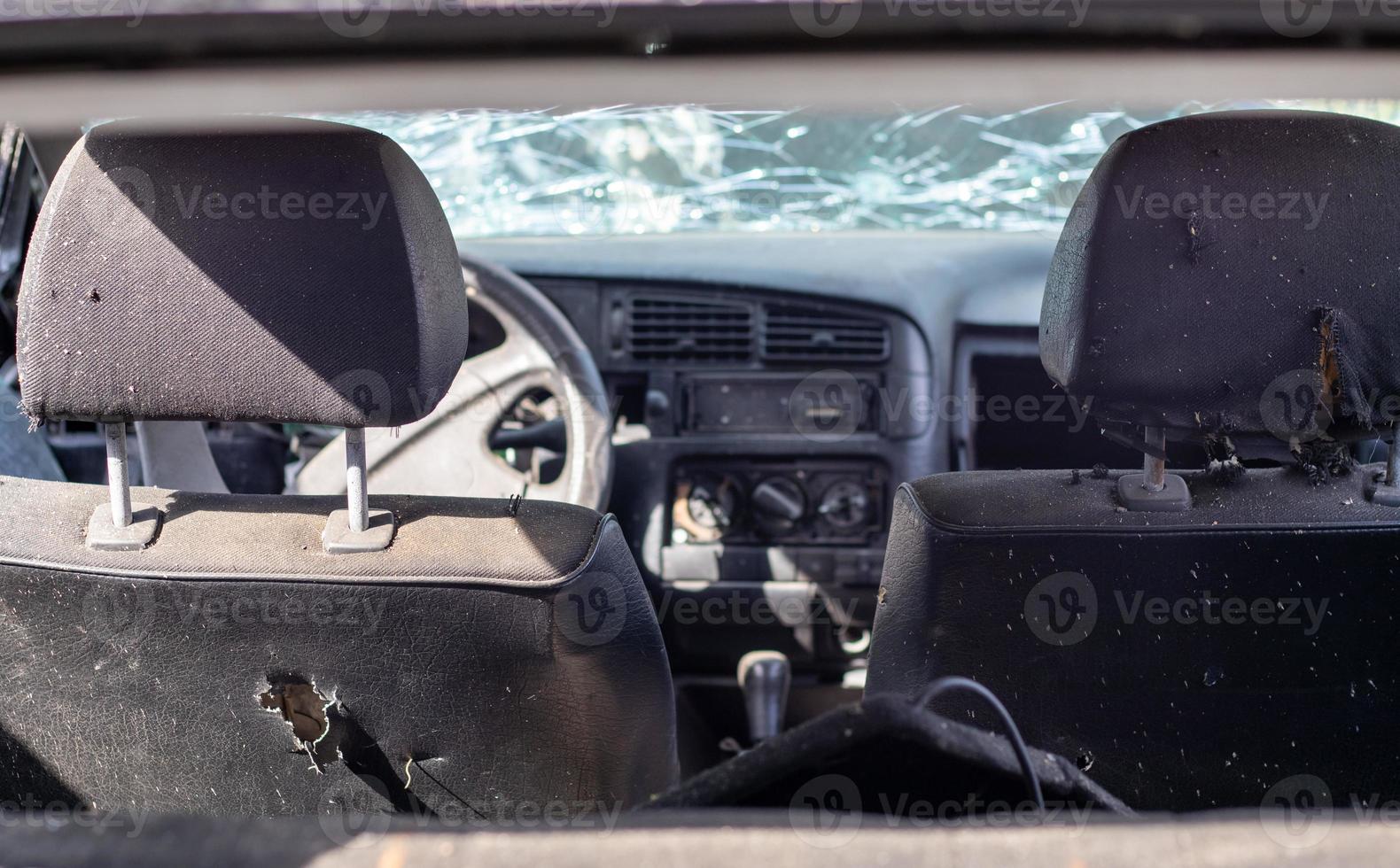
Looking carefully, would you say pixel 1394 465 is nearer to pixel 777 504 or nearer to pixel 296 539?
pixel 296 539

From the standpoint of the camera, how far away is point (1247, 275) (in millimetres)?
1371

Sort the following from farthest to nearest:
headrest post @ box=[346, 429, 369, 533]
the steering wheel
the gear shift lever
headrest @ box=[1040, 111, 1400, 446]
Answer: the gear shift lever < the steering wheel < headrest post @ box=[346, 429, 369, 533] < headrest @ box=[1040, 111, 1400, 446]

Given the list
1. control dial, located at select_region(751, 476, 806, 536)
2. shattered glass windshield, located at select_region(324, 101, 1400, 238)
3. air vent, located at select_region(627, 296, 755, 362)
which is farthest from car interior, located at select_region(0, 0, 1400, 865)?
shattered glass windshield, located at select_region(324, 101, 1400, 238)

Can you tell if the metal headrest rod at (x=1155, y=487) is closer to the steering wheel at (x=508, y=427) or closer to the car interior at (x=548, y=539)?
the car interior at (x=548, y=539)

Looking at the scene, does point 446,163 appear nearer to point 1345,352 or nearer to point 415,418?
point 415,418

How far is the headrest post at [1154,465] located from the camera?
57.9 inches

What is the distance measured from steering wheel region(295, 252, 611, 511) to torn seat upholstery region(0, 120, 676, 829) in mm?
1158

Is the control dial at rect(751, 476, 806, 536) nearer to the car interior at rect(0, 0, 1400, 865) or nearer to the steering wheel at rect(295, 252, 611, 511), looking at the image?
the steering wheel at rect(295, 252, 611, 511)

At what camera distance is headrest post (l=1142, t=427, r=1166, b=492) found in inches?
57.9

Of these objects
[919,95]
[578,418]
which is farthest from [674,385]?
[919,95]

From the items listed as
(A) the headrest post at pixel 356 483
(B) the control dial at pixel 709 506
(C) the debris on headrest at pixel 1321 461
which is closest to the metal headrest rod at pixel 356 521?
(A) the headrest post at pixel 356 483

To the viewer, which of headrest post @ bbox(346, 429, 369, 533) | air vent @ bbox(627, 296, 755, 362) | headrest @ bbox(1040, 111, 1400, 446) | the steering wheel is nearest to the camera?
headrest @ bbox(1040, 111, 1400, 446)

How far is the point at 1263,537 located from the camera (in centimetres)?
146

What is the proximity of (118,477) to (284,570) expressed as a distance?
25cm
